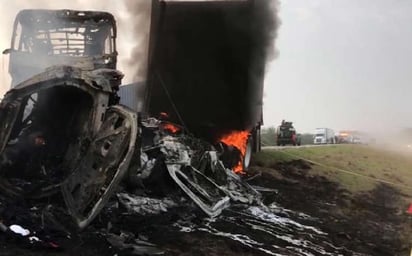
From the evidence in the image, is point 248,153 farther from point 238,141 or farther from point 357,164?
point 357,164

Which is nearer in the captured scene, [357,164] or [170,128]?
[170,128]

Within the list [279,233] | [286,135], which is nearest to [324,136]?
[286,135]

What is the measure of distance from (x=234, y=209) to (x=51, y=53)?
13.8ft

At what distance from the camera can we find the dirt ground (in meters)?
5.14

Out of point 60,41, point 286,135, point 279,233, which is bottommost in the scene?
point 279,233

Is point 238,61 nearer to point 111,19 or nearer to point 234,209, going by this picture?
point 111,19

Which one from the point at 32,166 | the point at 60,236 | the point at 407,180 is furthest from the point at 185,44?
the point at 407,180

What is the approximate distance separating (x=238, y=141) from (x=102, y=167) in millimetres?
6851

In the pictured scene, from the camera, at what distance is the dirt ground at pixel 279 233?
514cm

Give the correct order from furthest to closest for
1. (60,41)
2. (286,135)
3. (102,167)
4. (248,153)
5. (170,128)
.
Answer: (286,135) → (248,153) → (170,128) → (60,41) → (102,167)

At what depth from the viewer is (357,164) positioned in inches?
606

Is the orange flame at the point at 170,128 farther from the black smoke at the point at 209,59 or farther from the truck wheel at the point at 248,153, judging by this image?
the truck wheel at the point at 248,153

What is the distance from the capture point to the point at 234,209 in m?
8.08

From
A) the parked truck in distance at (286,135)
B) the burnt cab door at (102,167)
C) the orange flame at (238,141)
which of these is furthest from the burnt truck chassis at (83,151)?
the parked truck in distance at (286,135)
